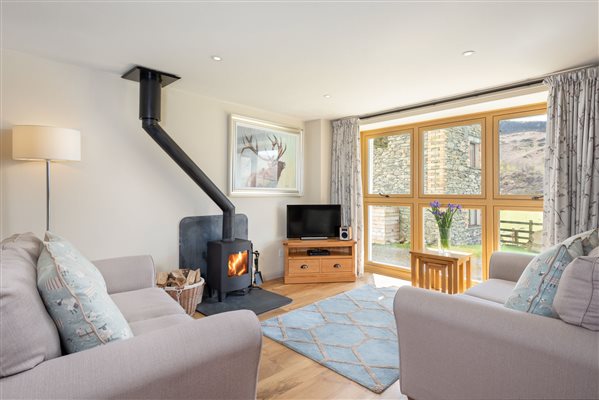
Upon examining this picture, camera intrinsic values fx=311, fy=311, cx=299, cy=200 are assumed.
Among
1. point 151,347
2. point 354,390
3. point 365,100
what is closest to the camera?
point 151,347

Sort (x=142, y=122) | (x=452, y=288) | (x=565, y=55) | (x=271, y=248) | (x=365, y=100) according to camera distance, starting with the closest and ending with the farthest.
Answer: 1. (x=565, y=55)
2. (x=142, y=122)
3. (x=452, y=288)
4. (x=365, y=100)
5. (x=271, y=248)

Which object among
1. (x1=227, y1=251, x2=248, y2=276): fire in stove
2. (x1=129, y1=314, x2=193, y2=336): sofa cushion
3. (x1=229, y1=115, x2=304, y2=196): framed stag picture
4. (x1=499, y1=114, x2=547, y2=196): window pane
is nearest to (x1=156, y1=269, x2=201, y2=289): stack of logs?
(x1=227, y1=251, x2=248, y2=276): fire in stove

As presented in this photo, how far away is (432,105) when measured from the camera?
12.4ft

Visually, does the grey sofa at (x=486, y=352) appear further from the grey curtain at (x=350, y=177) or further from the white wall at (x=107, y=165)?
the grey curtain at (x=350, y=177)

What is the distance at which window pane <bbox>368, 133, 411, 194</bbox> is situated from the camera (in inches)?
177

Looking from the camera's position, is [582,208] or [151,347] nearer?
[151,347]

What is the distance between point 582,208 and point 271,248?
3.34m

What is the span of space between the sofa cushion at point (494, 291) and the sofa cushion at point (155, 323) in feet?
6.40

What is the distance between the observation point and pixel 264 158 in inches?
166

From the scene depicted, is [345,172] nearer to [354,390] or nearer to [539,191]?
[539,191]

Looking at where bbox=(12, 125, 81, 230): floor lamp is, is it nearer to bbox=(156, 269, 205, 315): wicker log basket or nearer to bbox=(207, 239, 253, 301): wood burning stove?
bbox=(156, 269, 205, 315): wicker log basket

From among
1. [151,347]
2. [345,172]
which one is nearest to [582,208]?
[345,172]

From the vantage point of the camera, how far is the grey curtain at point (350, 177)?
4512mm

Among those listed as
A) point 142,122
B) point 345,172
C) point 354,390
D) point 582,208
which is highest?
point 142,122
